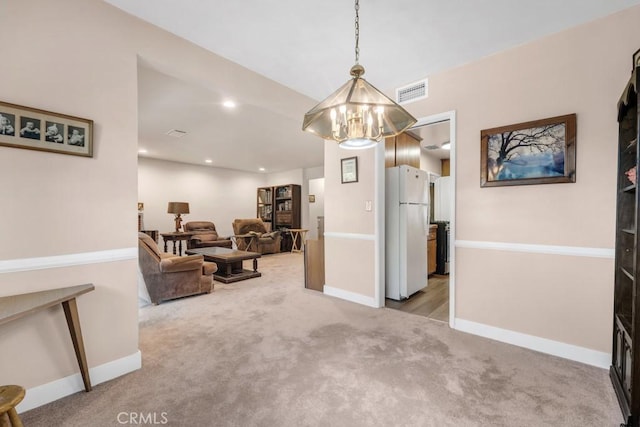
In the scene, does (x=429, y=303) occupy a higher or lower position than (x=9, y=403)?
lower

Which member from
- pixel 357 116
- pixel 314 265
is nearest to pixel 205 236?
pixel 314 265

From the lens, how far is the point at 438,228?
483 cm

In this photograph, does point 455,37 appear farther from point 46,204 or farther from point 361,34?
point 46,204

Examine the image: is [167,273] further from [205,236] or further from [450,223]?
[205,236]

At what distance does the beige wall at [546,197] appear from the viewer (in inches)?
78.3

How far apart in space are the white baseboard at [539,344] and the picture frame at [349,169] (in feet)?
6.44

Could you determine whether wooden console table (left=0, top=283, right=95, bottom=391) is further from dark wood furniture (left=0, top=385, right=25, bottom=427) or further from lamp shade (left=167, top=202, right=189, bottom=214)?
lamp shade (left=167, top=202, right=189, bottom=214)

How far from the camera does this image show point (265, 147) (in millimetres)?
5773

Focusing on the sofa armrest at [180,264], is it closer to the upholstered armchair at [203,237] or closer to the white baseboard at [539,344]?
the upholstered armchair at [203,237]

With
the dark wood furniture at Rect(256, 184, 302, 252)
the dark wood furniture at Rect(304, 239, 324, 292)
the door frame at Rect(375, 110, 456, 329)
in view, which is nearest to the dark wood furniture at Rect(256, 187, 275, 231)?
the dark wood furniture at Rect(256, 184, 302, 252)

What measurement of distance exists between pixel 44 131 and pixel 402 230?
11.0 ft

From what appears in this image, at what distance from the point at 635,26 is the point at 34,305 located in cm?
412

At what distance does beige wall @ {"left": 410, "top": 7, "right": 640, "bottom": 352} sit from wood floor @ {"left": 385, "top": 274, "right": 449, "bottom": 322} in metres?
0.46

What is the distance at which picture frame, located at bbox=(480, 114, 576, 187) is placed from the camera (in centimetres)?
211
